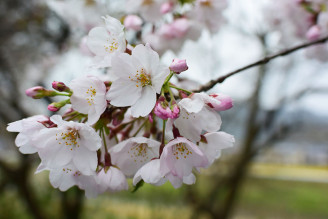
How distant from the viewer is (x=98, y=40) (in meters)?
0.83

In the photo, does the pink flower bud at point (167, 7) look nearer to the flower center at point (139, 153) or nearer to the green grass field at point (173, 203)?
the flower center at point (139, 153)

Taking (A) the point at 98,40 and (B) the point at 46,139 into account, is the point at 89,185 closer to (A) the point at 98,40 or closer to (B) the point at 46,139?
(B) the point at 46,139

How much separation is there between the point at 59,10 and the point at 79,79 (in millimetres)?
1340

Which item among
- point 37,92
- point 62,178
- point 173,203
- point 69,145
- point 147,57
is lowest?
point 173,203

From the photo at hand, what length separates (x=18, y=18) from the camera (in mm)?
3357

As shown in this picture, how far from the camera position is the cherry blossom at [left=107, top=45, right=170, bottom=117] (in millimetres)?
659

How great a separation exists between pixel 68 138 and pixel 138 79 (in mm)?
223

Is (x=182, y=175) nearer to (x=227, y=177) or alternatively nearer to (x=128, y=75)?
(x=128, y=75)

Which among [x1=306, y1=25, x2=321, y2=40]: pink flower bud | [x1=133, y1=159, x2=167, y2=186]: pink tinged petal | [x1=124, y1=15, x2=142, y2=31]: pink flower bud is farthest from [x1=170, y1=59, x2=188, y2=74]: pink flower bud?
[x1=306, y1=25, x2=321, y2=40]: pink flower bud

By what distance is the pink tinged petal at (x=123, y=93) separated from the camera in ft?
2.16

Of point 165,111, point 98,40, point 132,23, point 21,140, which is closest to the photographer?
point 165,111

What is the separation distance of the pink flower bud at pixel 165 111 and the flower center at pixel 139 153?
181 millimetres

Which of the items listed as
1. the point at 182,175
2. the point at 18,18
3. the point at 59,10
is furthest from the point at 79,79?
the point at 18,18

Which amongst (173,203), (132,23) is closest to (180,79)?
(132,23)
